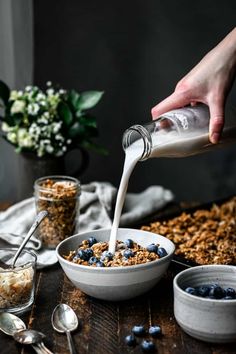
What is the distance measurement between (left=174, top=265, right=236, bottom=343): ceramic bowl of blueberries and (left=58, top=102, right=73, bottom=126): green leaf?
83 centimetres

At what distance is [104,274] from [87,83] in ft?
4.23

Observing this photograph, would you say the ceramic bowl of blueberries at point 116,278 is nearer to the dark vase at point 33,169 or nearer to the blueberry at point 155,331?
the blueberry at point 155,331

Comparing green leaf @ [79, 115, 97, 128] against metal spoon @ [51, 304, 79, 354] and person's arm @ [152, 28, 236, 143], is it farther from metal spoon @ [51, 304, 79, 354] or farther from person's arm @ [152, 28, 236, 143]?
metal spoon @ [51, 304, 79, 354]

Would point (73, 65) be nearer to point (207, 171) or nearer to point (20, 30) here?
point (20, 30)

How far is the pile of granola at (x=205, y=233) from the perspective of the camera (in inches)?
66.4

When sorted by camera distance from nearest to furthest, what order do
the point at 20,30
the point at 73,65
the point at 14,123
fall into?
the point at 14,123, the point at 20,30, the point at 73,65

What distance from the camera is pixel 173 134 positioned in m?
1.48

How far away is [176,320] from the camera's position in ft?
4.58

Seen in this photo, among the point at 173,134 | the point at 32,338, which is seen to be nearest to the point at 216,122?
the point at 173,134

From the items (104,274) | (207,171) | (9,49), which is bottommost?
(207,171)

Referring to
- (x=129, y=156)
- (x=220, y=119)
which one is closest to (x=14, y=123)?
(x=129, y=156)

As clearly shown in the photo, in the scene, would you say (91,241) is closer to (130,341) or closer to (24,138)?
(130,341)

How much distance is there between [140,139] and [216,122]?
0.52 ft

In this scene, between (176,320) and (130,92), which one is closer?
(176,320)
